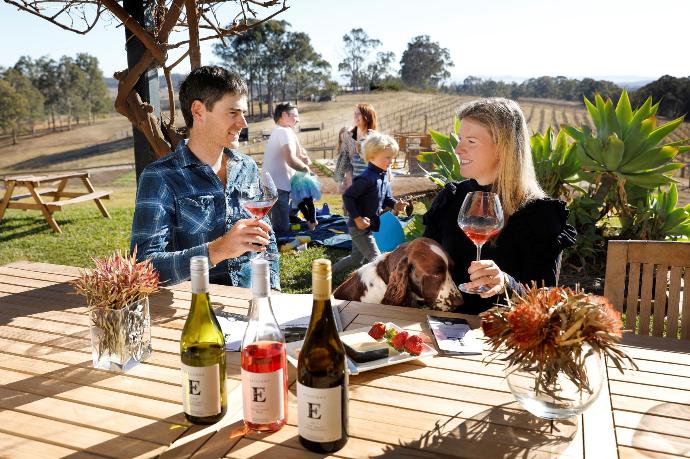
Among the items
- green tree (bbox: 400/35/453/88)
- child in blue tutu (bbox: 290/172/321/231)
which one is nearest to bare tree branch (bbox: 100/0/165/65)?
child in blue tutu (bbox: 290/172/321/231)

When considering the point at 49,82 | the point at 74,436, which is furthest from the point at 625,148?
the point at 49,82

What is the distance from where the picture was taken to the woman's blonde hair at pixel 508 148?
7.27 feet

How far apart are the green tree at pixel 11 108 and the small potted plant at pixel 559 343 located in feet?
176

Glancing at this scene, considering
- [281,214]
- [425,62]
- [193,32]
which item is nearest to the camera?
[193,32]

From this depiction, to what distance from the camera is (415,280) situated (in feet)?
6.43

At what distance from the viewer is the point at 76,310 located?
74.2 inches

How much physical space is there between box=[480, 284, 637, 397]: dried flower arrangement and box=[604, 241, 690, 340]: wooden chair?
3.50 feet

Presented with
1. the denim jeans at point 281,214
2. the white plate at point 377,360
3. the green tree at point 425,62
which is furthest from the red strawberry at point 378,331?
the green tree at point 425,62

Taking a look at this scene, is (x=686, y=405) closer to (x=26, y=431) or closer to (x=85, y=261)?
(x=26, y=431)

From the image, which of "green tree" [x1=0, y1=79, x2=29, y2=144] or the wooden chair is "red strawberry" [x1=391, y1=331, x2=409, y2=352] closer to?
the wooden chair

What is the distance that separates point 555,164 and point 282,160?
3.31 m

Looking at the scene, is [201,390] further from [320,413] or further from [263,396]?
[320,413]

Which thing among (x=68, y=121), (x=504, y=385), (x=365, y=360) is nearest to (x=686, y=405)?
(x=504, y=385)

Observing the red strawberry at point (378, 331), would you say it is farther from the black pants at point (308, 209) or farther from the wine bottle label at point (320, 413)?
the black pants at point (308, 209)
